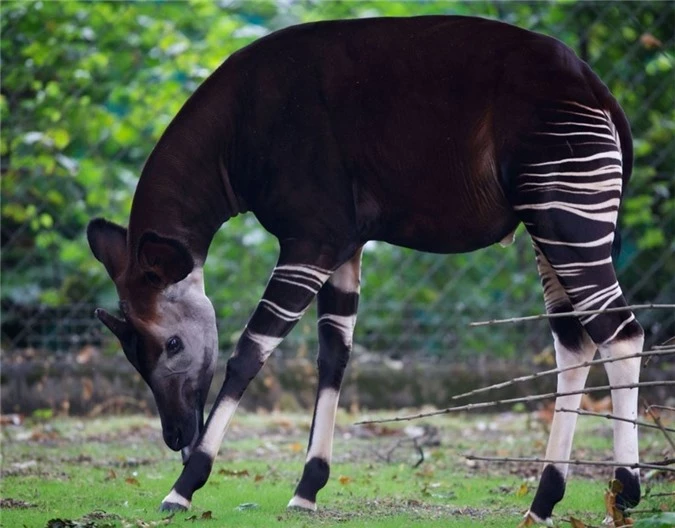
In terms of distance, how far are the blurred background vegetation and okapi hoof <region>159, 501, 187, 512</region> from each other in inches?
144

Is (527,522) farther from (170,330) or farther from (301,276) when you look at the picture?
(170,330)

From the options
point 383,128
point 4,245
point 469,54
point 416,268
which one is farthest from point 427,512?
point 4,245

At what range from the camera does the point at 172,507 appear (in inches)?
164

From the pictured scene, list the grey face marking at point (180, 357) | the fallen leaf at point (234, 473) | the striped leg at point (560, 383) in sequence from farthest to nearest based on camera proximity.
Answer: the fallen leaf at point (234, 473), the grey face marking at point (180, 357), the striped leg at point (560, 383)

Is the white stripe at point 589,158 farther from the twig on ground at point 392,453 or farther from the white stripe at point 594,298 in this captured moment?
the twig on ground at point 392,453

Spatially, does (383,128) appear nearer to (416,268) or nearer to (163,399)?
(163,399)

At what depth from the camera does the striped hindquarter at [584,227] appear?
4023 millimetres

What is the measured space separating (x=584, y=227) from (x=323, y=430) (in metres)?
1.21

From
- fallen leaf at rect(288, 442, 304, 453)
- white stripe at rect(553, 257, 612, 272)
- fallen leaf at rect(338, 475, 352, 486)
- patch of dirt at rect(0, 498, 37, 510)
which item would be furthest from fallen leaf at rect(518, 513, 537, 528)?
fallen leaf at rect(288, 442, 304, 453)

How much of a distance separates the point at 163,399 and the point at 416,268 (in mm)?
3879

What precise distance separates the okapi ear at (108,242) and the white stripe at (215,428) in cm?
68

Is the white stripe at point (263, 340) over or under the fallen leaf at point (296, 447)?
over

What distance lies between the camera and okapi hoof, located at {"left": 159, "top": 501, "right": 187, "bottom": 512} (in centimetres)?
416

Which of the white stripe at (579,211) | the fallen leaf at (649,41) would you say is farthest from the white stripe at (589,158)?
the fallen leaf at (649,41)
